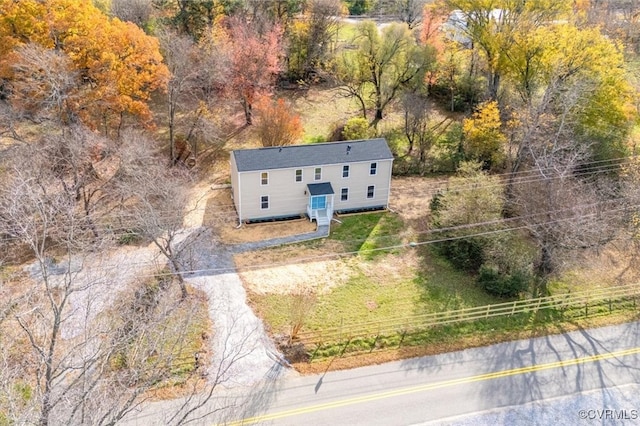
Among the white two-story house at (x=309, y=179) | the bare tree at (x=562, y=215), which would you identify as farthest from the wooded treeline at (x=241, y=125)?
→ the white two-story house at (x=309, y=179)

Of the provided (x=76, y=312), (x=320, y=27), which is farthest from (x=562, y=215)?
(x=320, y=27)

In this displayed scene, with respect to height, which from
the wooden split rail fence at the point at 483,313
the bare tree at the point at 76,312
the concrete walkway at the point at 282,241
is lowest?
the wooden split rail fence at the point at 483,313

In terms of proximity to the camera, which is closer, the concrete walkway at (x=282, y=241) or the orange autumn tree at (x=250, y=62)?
the concrete walkway at (x=282, y=241)

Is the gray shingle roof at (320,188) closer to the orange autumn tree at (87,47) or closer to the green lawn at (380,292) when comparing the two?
the green lawn at (380,292)

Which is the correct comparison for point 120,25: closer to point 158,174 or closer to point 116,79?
point 116,79

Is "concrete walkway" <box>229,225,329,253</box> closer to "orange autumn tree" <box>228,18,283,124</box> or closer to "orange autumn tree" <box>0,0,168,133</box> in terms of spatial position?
"orange autumn tree" <box>0,0,168,133</box>

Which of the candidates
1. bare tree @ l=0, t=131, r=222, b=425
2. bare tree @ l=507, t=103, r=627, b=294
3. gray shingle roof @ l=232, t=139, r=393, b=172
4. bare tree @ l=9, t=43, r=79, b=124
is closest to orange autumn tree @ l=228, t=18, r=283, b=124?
gray shingle roof @ l=232, t=139, r=393, b=172

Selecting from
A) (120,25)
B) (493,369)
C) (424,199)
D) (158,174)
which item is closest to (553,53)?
(424,199)
